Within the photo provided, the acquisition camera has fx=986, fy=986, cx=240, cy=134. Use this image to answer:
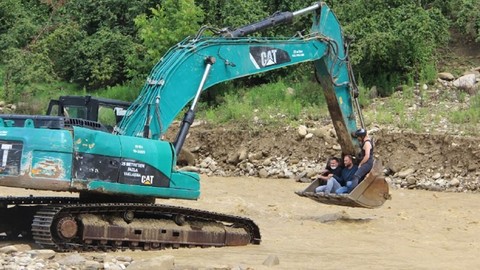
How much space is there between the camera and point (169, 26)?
31109 millimetres

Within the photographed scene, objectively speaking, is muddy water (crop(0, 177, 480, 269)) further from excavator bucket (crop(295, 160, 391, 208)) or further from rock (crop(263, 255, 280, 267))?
excavator bucket (crop(295, 160, 391, 208))

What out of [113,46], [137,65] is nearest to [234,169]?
[137,65]

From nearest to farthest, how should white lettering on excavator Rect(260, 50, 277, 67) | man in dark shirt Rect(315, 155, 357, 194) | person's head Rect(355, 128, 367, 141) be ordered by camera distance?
white lettering on excavator Rect(260, 50, 277, 67) < man in dark shirt Rect(315, 155, 357, 194) < person's head Rect(355, 128, 367, 141)

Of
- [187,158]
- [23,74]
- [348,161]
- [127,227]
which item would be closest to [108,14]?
[23,74]

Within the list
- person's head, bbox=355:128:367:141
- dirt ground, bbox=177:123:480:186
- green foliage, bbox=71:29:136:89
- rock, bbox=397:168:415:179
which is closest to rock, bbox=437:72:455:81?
dirt ground, bbox=177:123:480:186

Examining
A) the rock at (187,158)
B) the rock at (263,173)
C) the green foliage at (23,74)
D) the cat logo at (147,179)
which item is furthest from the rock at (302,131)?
the cat logo at (147,179)

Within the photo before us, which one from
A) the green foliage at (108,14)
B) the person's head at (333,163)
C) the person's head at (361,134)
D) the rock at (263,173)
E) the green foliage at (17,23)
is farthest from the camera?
the green foliage at (17,23)

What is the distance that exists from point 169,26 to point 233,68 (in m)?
17.3

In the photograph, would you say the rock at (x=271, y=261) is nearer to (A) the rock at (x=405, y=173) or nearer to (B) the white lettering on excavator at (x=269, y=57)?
(B) the white lettering on excavator at (x=269, y=57)

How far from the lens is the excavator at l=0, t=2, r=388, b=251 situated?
38.4 feet

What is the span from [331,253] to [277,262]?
1676 millimetres

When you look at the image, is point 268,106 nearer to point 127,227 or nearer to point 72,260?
point 127,227

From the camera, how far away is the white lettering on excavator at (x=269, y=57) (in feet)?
48.5

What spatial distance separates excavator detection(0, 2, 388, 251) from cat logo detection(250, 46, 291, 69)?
0.6 inches
